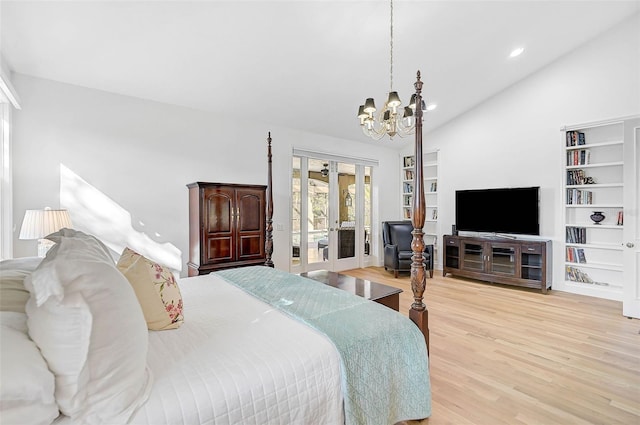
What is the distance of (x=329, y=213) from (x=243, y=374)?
185 inches

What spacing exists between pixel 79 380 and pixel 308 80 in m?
3.84

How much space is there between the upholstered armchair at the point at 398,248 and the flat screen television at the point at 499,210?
2.82ft

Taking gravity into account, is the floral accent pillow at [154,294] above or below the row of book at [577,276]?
above

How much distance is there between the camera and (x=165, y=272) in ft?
5.57

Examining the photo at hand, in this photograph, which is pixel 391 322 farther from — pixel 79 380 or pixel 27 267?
pixel 27 267

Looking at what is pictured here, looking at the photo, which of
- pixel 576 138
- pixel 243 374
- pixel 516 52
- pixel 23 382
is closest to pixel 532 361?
pixel 243 374

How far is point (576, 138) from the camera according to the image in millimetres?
4453

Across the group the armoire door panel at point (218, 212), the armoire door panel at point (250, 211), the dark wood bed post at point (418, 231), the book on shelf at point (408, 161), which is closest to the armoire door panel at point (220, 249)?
the armoire door panel at point (218, 212)

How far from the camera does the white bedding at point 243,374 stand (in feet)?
3.27

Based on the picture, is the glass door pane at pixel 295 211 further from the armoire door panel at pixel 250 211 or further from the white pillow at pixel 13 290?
the white pillow at pixel 13 290

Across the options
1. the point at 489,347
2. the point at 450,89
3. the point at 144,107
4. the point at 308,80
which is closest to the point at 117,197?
the point at 144,107

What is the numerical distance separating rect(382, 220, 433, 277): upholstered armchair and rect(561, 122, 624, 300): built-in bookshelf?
198cm

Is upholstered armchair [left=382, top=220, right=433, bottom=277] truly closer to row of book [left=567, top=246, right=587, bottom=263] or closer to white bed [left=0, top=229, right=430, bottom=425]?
row of book [left=567, top=246, right=587, bottom=263]

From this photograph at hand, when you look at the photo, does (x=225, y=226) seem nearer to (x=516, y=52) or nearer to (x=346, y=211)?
(x=346, y=211)
